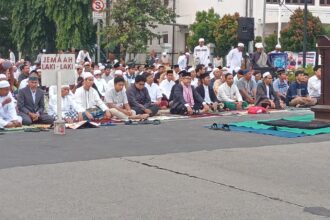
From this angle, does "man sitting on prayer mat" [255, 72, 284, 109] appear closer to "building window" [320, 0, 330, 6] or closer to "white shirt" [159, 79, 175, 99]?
"white shirt" [159, 79, 175, 99]

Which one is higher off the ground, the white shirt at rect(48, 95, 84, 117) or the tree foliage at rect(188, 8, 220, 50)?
the tree foliage at rect(188, 8, 220, 50)

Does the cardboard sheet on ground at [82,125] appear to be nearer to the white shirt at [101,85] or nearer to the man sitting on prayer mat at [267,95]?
the white shirt at [101,85]

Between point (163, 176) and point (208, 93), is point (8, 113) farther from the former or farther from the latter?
point (208, 93)

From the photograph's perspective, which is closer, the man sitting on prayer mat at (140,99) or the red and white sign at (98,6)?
the man sitting on prayer mat at (140,99)

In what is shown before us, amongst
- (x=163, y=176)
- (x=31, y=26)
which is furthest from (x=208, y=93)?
(x=31, y=26)

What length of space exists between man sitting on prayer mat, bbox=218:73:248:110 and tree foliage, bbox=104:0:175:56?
12015 mm

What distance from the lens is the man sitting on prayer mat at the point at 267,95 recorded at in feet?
72.3

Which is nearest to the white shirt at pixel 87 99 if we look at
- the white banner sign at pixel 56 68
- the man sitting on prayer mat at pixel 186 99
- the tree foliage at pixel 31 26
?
the white banner sign at pixel 56 68

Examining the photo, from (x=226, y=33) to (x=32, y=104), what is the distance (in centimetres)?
3282

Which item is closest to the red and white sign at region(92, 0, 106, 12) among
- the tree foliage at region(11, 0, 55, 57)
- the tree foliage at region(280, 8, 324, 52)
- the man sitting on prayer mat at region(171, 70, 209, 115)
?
the man sitting on prayer mat at region(171, 70, 209, 115)

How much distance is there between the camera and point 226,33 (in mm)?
48750

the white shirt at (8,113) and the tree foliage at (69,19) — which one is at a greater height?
the tree foliage at (69,19)

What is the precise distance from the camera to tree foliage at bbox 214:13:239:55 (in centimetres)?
4844

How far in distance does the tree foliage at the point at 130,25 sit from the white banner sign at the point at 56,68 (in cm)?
1779
